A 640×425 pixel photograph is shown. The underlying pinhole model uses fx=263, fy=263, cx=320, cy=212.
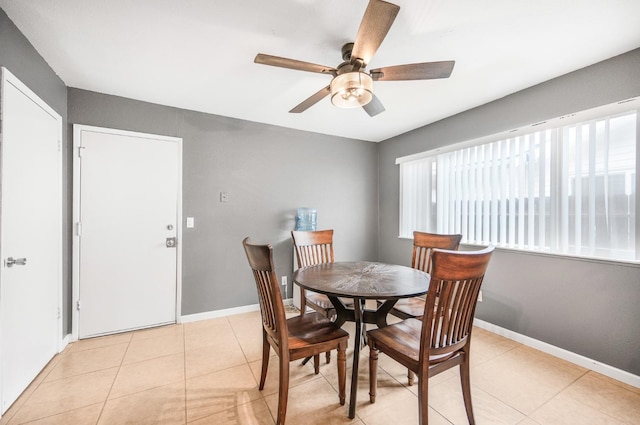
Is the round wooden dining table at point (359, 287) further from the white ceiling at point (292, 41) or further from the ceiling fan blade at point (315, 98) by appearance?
the white ceiling at point (292, 41)

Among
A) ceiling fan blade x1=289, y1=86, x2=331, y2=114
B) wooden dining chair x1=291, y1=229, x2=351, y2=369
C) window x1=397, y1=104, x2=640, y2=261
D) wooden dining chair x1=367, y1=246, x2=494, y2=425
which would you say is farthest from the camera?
wooden dining chair x1=291, y1=229, x2=351, y2=369

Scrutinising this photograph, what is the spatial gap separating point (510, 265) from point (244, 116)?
11.0ft

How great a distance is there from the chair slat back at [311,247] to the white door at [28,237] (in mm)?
1972

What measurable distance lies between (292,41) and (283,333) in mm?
1886

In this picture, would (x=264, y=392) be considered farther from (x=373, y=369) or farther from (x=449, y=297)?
(x=449, y=297)

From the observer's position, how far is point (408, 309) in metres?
2.08

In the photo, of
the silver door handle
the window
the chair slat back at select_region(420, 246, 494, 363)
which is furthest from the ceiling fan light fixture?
the silver door handle

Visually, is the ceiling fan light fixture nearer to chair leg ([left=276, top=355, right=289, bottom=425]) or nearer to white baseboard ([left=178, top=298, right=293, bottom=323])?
chair leg ([left=276, top=355, right=289, bottom=425])

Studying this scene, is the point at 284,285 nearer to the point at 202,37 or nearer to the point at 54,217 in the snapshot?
the point at 54,217

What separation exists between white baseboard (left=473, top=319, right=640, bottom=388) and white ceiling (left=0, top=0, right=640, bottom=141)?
2.35 m

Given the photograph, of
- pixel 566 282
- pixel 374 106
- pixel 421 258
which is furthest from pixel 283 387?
pixel 566 282

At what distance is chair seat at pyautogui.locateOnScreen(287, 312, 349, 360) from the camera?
1.53 m

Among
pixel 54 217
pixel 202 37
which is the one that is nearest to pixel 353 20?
pixel 202 37

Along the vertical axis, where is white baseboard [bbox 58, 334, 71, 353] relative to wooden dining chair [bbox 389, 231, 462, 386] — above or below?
below
